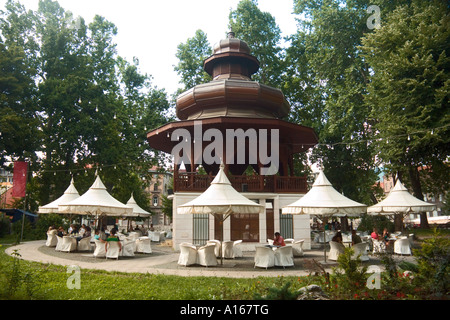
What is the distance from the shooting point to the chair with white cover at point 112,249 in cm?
1554

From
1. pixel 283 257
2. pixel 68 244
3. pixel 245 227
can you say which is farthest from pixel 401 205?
pixel 68 244

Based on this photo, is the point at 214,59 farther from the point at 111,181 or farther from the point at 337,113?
the point at 111,181

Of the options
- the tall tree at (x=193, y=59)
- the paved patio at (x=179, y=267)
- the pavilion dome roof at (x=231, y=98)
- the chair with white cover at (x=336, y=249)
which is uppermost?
the tall tree at (x=193, y=59)

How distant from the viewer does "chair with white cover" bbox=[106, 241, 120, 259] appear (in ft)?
51.0

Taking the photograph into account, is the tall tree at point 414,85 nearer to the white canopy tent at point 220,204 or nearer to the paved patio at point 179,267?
the paved patio at point 179,267

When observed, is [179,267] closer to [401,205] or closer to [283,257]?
[283,257]

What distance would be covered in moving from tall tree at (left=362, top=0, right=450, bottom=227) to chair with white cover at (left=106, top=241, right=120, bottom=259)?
53.3ft

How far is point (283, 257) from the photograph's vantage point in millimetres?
13281

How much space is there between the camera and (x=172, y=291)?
8648 mm

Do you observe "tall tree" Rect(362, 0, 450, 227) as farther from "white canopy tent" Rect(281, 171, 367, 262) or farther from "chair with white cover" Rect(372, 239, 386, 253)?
"white canopy tent" Rect(281, 171, 367, 262)

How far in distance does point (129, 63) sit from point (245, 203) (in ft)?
95.4

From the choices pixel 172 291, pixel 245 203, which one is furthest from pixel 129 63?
pixel 172 291

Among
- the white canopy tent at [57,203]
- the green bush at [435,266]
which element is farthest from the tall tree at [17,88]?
the green bush at [435,266]

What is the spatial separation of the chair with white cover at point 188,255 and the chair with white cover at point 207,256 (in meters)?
0.23
